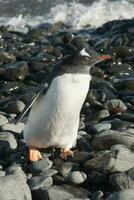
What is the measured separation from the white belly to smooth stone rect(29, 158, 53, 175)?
0.89ft

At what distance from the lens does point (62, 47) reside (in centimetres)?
1127

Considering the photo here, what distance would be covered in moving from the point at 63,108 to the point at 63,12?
10.0m

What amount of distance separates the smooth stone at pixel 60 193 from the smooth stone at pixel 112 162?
1.04 ft

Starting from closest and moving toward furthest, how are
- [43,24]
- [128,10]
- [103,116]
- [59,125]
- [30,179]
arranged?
[30,179], [59,125], [103,116], [43,24], [128,10]

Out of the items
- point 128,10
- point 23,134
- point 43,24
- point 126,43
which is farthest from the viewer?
point 128,10

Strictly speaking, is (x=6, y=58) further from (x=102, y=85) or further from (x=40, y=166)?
(x=40, y=166)

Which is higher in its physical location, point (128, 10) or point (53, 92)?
point (53, 92)

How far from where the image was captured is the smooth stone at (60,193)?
4938 millimetres

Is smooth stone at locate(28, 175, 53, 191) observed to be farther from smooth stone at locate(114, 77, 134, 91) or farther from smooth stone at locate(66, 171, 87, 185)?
smooth stone at locate(114, 77, 134, 91)

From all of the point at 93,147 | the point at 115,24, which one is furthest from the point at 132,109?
the point at 115,24

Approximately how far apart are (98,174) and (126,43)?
5.99 m

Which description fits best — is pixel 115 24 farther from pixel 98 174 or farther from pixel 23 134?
pixel 98 174

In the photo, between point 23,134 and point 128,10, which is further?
point 128,10

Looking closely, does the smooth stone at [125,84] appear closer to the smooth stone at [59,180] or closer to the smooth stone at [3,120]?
the smooth stone at [3,120]
